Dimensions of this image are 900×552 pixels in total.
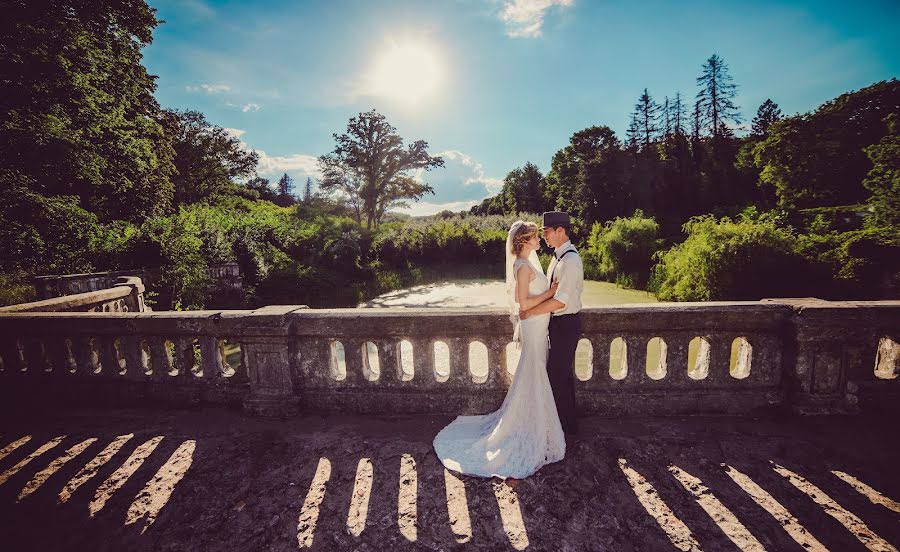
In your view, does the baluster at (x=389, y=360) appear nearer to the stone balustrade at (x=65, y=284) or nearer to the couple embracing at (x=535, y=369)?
the couple embracing at (x=535, y=369)

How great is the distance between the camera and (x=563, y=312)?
2.98 meters

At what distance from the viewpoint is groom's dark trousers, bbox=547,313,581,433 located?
9.87ft

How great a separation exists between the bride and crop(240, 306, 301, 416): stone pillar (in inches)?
62.3

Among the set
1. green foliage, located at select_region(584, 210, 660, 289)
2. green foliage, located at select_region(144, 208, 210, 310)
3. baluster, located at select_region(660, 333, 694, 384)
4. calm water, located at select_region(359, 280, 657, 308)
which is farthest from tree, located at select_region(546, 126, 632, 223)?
baluster, located at select_region(660, 333, 694, 384)

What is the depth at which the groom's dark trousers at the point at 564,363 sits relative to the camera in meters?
3.01

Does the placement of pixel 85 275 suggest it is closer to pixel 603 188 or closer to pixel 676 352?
pixel 676 352

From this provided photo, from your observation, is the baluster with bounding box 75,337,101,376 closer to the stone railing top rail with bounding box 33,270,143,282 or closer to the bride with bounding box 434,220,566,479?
the bride with bounding box 434,220,566,479

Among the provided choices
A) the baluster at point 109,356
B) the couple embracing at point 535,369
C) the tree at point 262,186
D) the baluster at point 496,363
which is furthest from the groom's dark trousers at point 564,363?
the tree at point 262,186

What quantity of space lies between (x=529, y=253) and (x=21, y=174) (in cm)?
1024

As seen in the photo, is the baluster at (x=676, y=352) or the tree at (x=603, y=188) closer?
the baluster at (x=676, y=352)

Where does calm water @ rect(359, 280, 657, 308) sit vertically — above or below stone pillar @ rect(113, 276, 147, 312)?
below

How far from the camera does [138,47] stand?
32.8 ft

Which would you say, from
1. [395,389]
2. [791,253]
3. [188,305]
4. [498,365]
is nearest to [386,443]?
[395,389]

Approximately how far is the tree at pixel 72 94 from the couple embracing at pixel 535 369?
972 centimetres
